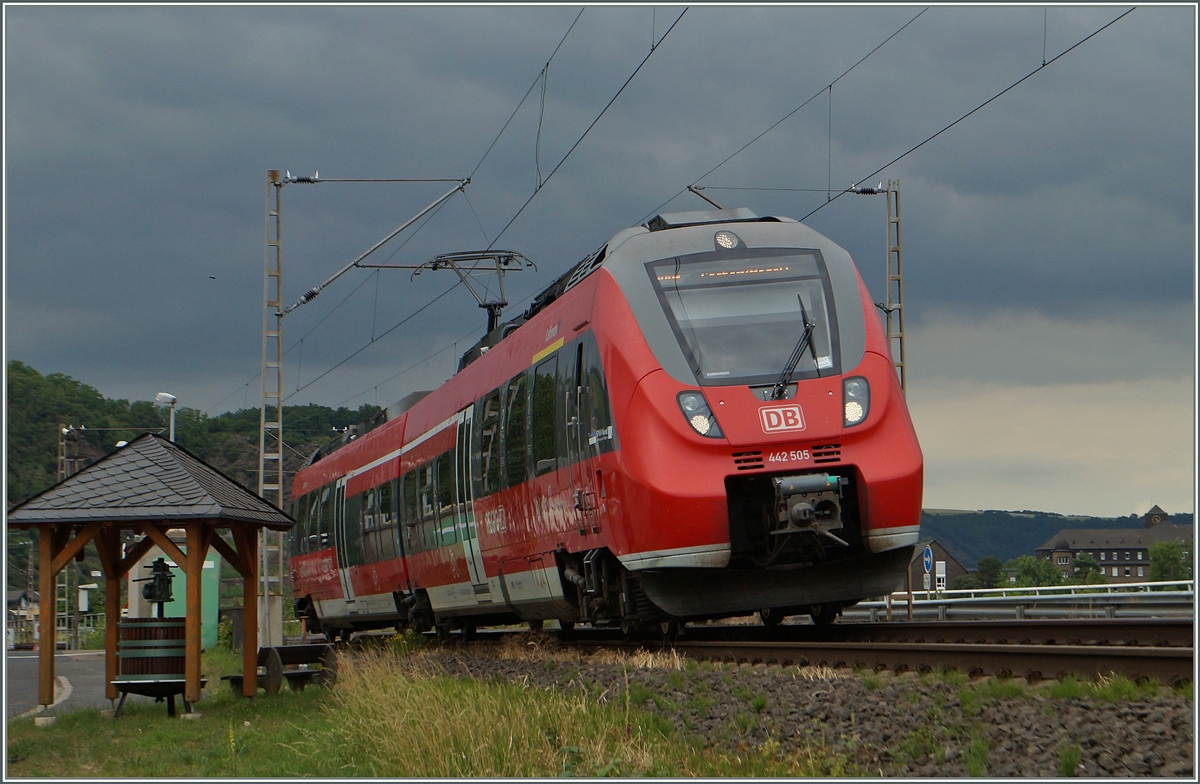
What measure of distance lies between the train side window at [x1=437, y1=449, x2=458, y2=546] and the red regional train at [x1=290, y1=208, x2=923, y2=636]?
9.32ft

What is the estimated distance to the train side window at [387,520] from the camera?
21.7m

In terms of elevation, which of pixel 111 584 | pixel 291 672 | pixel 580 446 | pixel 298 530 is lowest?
pixel 291 672

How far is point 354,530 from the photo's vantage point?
2459 cm

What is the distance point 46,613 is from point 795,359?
8.59 meters

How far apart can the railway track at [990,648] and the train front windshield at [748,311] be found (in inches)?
96.6

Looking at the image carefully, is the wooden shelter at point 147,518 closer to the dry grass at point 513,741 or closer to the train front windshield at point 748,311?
the dry grass at point 513,741

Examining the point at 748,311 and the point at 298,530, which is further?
the point at 298,530

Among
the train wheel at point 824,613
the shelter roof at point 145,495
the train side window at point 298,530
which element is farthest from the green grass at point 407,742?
the train side window at point 298,530

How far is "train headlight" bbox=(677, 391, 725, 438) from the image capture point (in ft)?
38.7

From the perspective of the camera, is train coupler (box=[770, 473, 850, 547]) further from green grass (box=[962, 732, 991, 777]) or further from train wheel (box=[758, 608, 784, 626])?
green grass (box=[962, 732, 991, 777])

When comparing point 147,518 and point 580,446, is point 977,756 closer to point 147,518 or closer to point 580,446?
point 580,446

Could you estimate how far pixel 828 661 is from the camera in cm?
1066

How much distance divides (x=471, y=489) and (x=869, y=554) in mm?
6270

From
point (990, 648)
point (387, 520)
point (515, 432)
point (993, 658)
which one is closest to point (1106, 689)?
point (993, 658)
